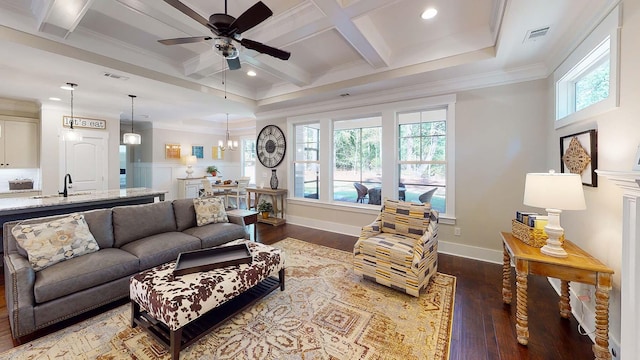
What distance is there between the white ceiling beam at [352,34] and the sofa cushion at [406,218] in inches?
75.0

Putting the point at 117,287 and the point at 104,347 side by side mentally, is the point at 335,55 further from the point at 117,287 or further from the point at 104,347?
the point at 104,347

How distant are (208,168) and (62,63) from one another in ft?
17.3

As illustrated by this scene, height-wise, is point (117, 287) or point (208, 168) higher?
point (208, 168)

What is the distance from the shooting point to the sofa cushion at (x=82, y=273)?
190cm

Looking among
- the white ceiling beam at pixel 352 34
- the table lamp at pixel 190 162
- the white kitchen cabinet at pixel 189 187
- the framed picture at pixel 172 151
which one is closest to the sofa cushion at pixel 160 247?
the white ceiling beam at pixel 352 34

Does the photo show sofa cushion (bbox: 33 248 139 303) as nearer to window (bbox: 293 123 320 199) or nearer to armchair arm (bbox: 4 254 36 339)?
armchair arm (bbox: 4 254 36 339)

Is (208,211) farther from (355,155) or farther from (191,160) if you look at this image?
(191,160)

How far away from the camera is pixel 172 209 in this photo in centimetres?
330

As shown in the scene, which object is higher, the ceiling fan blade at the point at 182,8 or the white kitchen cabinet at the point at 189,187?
the ceiling fan blade at the point at 182,8

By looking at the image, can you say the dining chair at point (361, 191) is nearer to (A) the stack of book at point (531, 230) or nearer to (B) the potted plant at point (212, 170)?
(A) the stack of book at point (531, 230)

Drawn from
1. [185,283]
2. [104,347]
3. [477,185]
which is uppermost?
[477,185]

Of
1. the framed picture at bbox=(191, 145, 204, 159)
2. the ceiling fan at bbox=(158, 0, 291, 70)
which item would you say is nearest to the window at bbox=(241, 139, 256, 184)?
the framed picture at bbox=(191, 145, 204, 159)

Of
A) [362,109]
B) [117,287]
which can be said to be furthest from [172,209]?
[362,109]

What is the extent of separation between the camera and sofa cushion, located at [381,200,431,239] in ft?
9.28
